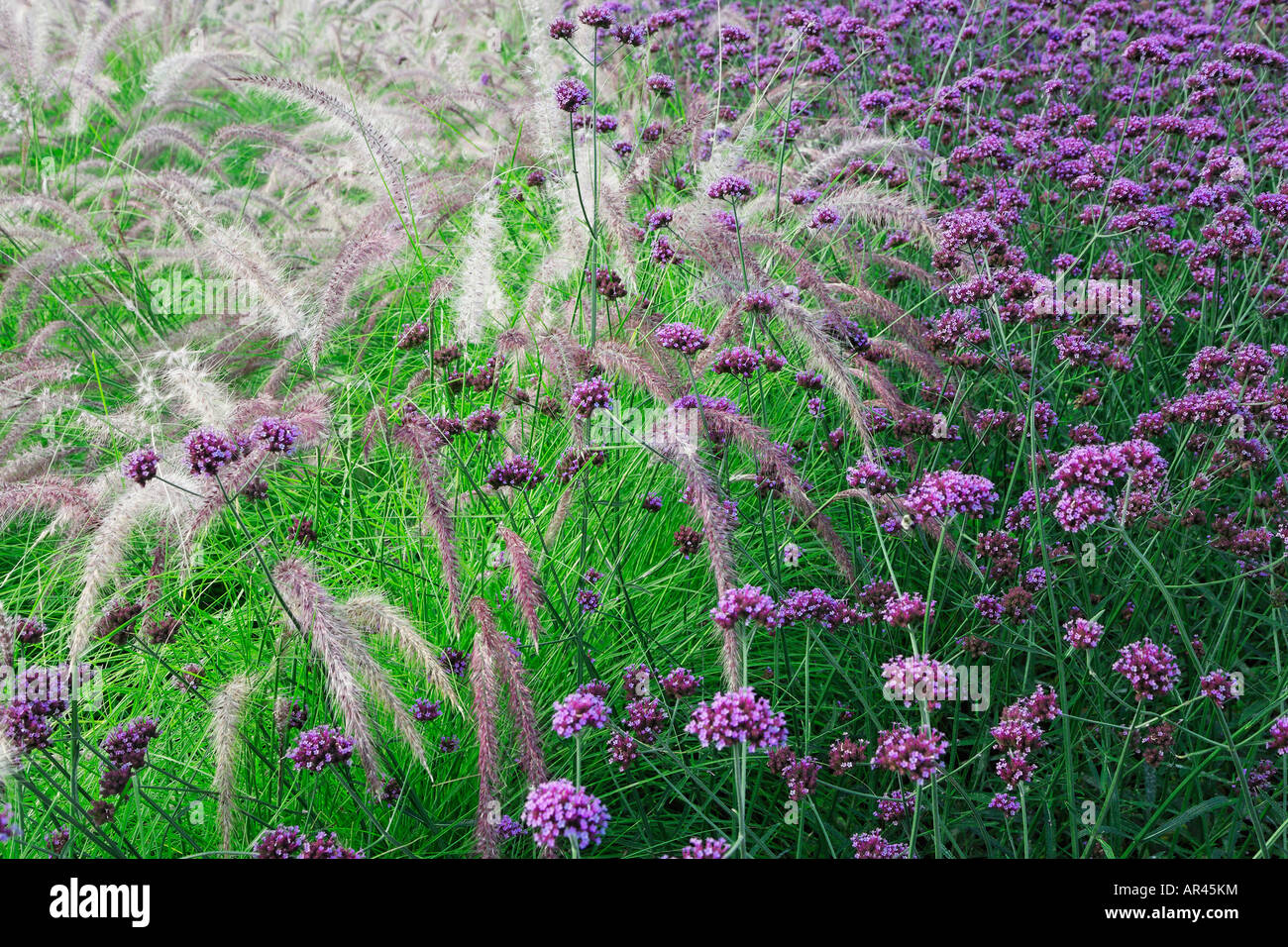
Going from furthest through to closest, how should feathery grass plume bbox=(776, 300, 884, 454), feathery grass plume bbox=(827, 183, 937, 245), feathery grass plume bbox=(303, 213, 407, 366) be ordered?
feathery grass plume bbox=(827, 183, 937, 245) < feathery grass plume bbox=(303, 213, 407, 366) < feathery grass plume bbox=(776, 300, 884, 454)

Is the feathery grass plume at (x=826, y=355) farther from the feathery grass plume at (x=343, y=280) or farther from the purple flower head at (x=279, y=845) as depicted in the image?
the purple flower head at (x=279, y=845)

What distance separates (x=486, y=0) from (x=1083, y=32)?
185 inches

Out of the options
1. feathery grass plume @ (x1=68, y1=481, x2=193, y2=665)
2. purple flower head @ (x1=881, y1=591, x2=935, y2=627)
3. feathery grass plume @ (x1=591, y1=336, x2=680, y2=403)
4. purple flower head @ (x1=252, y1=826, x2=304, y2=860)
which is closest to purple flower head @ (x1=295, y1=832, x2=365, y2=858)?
purple flower head @ (x1=252, y1=826, x2=304, y2=860)

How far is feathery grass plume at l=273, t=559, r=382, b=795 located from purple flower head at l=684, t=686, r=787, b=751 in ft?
2.14

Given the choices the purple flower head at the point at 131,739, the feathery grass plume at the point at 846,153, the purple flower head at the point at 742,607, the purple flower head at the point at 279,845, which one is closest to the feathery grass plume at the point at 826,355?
the purple flower head at the point at 742,607

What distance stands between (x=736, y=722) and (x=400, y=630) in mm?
834

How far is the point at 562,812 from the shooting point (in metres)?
1.56

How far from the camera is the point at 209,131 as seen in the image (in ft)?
23.3

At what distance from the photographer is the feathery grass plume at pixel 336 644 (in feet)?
5.97

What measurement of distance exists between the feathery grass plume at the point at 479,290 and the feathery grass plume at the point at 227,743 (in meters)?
1.19

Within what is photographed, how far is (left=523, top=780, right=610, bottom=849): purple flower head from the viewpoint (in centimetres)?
155

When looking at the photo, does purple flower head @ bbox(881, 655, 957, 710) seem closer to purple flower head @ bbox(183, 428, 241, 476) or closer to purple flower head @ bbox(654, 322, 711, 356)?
purple flower head @ bbox(654, 322, 711, 356)

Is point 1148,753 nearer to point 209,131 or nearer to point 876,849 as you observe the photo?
point 876,849
